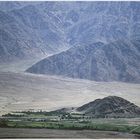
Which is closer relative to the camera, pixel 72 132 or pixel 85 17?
pixel 72 132

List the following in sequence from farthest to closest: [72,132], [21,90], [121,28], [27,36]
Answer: [27,36] → [121,28] → [21,90] → [72,132]

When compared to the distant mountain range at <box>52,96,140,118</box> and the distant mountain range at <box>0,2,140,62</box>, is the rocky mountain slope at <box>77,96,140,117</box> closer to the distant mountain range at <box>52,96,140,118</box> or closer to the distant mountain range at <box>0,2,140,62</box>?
the distant mountain range at <box>52,96,140,118</box>

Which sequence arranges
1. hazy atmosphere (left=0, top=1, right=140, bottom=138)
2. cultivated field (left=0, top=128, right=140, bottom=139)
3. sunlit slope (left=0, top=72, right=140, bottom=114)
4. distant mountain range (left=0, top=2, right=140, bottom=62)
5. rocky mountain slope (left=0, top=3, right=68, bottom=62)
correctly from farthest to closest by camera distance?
rocky mountain slope (left=0, top=3, right=68, bottom=62)
distant mountain range (left=0, top=2, right=140, bottom=62)
sunlit slope (left=0, top=72, right=140, bottom=114)
hazy atmosphere (left=0, top=1, right=140, bottom=138)
cultivated field (left=0, top=128, right=140, bottom=139)

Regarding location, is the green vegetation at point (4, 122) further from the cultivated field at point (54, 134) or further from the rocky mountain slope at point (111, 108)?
the rocky mountain slope at point (111, 108)

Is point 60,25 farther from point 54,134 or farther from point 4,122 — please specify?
point 54,134

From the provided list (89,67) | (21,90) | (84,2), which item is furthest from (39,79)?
(84,2)

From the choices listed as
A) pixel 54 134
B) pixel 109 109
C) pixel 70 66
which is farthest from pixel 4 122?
pixel 70 66

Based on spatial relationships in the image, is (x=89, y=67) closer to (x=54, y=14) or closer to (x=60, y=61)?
(x=60, y=61)

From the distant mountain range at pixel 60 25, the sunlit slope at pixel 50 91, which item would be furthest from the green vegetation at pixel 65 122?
the distant mountain range at pixel 60 25

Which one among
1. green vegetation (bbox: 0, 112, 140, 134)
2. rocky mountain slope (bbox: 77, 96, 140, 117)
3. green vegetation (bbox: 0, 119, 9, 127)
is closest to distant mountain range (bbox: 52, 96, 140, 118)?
rocky mountain slope (bbox: 77, 96, 140, 117)
